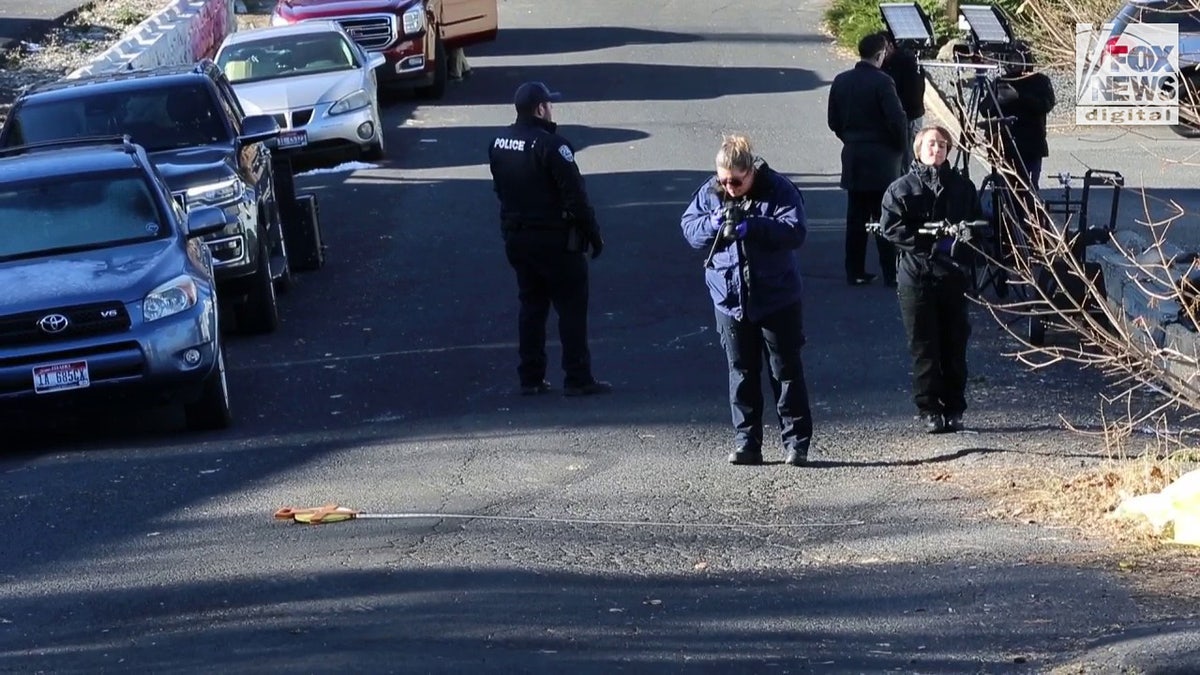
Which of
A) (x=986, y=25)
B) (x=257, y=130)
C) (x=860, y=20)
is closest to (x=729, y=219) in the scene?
(x=986, y=25)

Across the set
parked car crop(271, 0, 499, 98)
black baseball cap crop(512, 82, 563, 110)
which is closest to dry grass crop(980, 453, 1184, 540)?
black baseball cap crop(512, 82, 563, 110)

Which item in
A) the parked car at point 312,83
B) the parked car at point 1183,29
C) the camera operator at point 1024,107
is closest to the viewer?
the parked car at point 1183,29

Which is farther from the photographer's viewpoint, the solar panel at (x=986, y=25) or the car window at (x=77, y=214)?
the solar panel at (x=986, y=25)

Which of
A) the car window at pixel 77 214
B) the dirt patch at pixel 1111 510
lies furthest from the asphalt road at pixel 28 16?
the dirt patch at pixel 1111 510

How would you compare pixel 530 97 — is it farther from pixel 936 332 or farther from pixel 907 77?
pixel 907 77

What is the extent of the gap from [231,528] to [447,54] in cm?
2077

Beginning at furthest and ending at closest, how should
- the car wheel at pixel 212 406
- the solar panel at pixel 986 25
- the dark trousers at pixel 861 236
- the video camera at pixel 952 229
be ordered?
the dark trousers at pixel 861 236 → the solar panel at pixel 986 25 → the car wheel at pixel 212 406 → the video camera at pixel 952 229

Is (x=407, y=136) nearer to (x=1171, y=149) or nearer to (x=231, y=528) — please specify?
(x=1171, y=149)

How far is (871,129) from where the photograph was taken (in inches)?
552

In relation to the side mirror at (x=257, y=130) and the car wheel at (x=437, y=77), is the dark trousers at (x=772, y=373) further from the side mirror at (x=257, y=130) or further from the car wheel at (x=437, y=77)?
the car wheel at (x=437, y=77)

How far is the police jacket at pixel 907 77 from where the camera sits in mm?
14797

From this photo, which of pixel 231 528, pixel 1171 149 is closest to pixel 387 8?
pixel 1171 149

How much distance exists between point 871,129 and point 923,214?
4.29m

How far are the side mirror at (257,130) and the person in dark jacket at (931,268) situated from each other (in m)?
6.01
